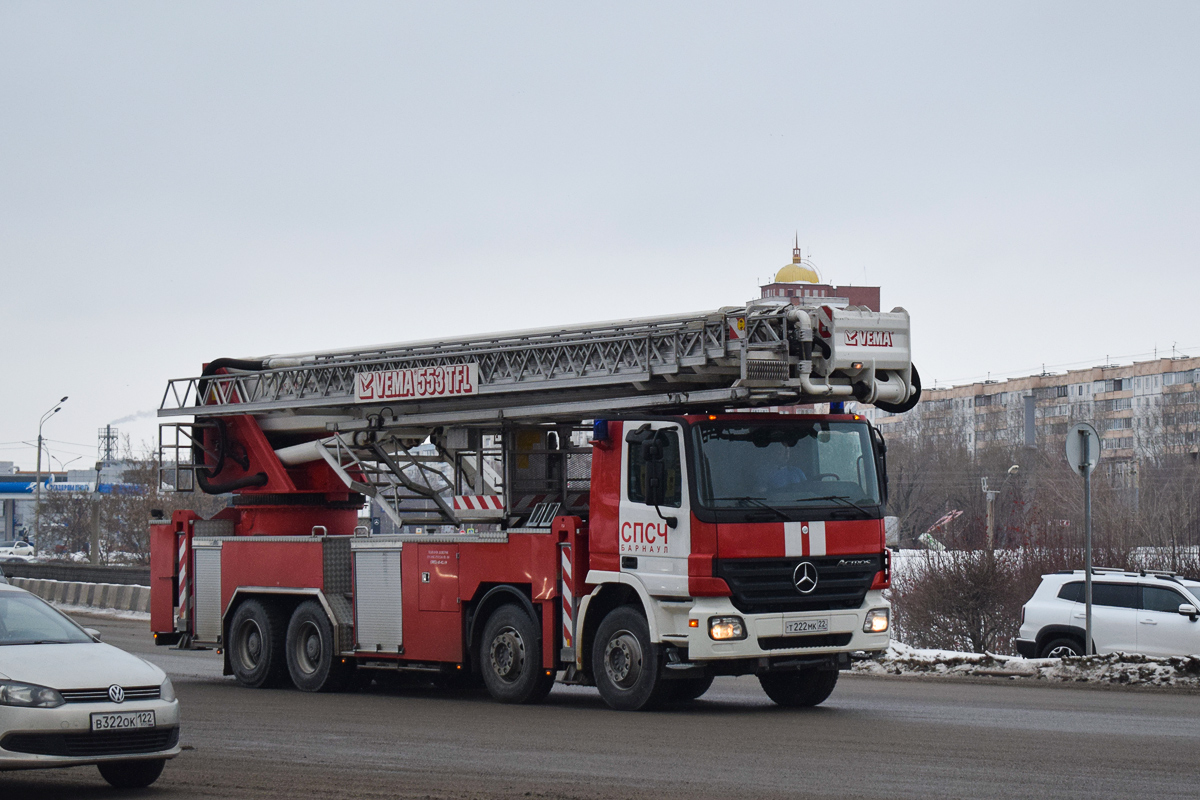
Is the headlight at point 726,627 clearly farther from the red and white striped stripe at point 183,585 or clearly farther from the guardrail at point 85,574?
the guardrail at point 85,574

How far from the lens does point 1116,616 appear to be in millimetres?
19516

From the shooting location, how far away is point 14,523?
132125 mm

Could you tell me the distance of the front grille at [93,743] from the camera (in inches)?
348

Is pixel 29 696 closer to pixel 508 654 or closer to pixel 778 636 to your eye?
pixel 508 654

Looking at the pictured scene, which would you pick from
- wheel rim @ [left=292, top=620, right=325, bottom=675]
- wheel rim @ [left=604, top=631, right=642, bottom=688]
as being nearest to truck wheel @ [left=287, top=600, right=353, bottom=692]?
wheel rim @ [left=292, top=620, right=325, bottom=675]

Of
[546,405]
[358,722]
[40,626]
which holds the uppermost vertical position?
[546,405]

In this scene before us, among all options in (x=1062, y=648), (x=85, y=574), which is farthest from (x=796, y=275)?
(x=1062, y=648)

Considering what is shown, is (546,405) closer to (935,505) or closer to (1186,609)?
(1186,609)

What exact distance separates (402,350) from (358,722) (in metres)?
4.90

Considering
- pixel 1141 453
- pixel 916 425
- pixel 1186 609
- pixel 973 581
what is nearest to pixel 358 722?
pixel 1186 609

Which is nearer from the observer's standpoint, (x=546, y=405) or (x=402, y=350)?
(x=546, y=405)

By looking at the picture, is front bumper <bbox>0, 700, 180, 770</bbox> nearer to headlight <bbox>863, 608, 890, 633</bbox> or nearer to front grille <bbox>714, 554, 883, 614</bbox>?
front grille <bbox>714, 554, 883, 614</bbox>

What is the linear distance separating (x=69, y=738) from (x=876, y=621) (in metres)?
7.65

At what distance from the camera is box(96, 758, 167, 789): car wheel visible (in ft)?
31.3
